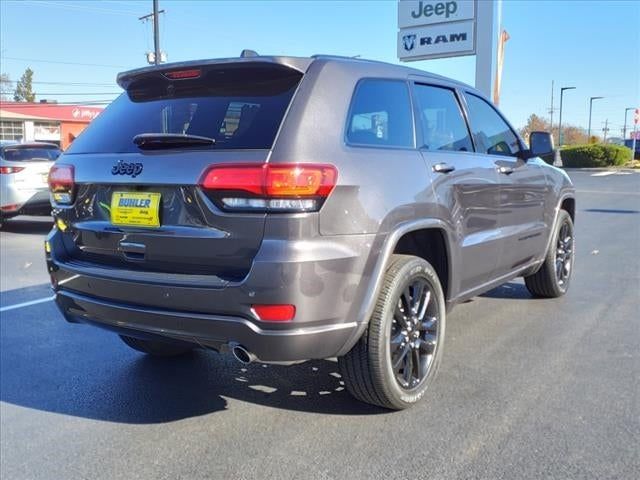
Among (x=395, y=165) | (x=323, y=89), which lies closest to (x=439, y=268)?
(x=395, y=165)

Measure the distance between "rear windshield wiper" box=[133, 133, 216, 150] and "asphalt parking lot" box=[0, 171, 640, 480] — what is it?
1485 millimetres

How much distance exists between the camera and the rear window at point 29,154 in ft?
35.7

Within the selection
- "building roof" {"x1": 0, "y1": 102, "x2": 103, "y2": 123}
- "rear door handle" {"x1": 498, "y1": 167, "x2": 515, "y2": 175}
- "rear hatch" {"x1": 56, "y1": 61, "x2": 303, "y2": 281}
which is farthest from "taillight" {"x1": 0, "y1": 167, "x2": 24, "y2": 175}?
"building roof" {"x1": 0, "y1": 102, "x2": 103, "y2": 123}

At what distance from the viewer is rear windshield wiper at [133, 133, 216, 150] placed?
2943 mm

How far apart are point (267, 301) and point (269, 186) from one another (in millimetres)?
500

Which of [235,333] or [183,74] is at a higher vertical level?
[183,74]

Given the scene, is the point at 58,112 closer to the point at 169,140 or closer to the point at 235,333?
the point at 169,140

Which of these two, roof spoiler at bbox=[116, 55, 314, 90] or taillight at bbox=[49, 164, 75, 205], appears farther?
taillight at bbox=[49, 164, 75, 205]

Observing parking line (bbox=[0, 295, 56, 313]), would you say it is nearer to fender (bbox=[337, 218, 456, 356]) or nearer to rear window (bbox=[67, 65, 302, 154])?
rear window (bbox=[67, 65, 302, 154])

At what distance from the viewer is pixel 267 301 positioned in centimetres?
271

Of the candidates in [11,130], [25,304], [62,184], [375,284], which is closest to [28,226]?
[25,304]

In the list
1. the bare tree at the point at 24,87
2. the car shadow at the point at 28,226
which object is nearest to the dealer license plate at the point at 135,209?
the car shadow at the point at 28,226

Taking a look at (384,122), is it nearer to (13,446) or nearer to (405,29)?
(13,446)

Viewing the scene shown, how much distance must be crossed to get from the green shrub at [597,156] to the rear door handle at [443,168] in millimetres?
33121
